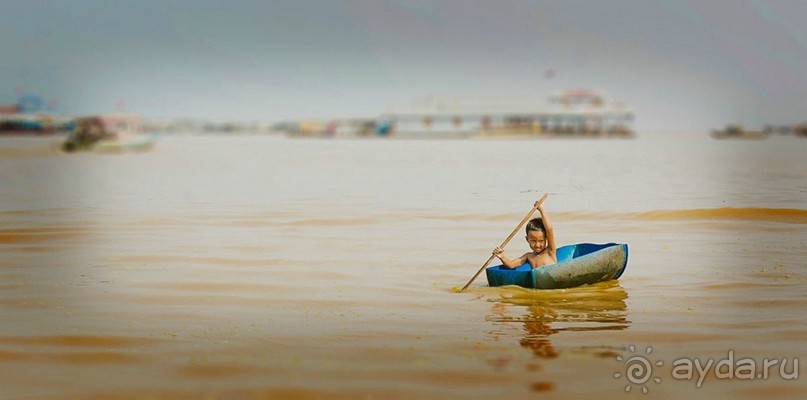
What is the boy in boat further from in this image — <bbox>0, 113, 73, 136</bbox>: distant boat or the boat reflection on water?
<bbox>0, 113, 73, 136</bbox>: distant boat

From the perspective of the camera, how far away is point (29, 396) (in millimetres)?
5184

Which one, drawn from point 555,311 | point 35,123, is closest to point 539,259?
point 555,311

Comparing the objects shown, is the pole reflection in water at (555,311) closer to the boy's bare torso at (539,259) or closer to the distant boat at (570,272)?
the distant boat at (570,272)

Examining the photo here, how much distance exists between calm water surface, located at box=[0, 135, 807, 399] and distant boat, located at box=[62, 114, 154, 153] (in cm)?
3354

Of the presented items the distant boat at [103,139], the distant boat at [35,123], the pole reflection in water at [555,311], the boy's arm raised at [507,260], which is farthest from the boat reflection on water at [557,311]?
the distant boat at [35,123]

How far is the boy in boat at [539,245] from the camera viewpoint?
26.7 feet

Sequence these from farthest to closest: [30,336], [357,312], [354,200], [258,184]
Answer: [258,184]
[354,200]
[357,312]
[30,336]

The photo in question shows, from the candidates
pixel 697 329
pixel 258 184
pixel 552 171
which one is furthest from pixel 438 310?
pixel 552 171

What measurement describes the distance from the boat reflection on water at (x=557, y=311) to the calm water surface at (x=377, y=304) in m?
0.03

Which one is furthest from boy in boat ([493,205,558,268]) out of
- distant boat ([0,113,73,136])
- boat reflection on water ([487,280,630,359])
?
distant boat ([0,113,73,136])

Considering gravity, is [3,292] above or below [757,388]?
above

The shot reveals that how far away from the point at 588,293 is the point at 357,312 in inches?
72.9

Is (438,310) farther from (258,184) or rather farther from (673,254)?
(258,184)

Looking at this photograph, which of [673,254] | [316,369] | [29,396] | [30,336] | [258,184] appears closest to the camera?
[29,396]
